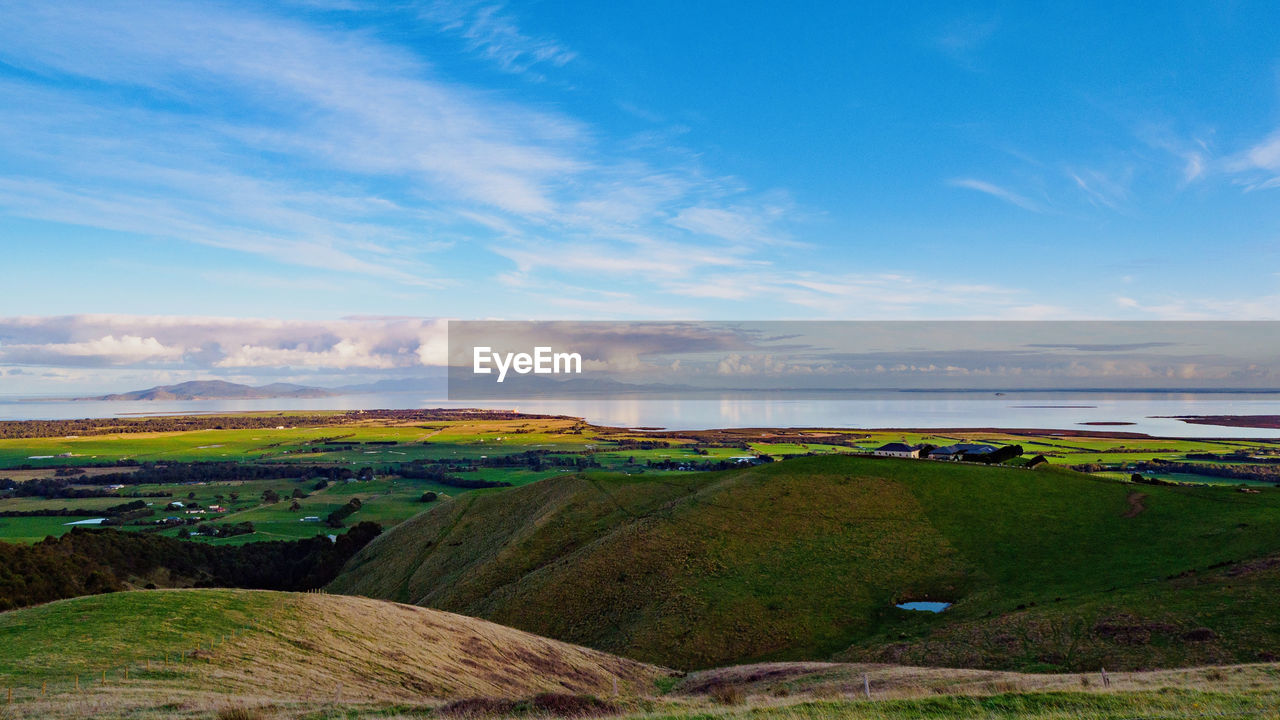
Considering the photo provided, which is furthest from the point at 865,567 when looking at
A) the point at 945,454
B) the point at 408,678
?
the point at 945,454

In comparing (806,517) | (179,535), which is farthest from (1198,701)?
(179,535)

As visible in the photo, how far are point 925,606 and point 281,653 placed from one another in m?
44.4

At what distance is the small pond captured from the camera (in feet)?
164

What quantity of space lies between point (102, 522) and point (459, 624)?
13415 cm

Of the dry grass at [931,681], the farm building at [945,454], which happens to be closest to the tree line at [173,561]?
the dry grass at [931,681]

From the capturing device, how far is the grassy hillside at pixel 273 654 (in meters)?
25.7

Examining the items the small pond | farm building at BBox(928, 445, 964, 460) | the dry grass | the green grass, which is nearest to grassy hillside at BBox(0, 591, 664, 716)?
the green grass

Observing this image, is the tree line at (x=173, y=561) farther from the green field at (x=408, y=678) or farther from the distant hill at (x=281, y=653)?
the green field at (x=408, y=678)

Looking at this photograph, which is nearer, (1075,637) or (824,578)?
(1075,637)

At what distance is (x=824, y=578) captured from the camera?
55.8 meters

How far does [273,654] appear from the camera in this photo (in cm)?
3078

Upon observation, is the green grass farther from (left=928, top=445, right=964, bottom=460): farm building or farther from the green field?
(left=928, top=445, right=964, bottom=460): farm building

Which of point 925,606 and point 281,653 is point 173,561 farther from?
point 925,606

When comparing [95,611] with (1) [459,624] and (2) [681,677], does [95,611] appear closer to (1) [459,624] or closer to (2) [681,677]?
(1) [459,624]
